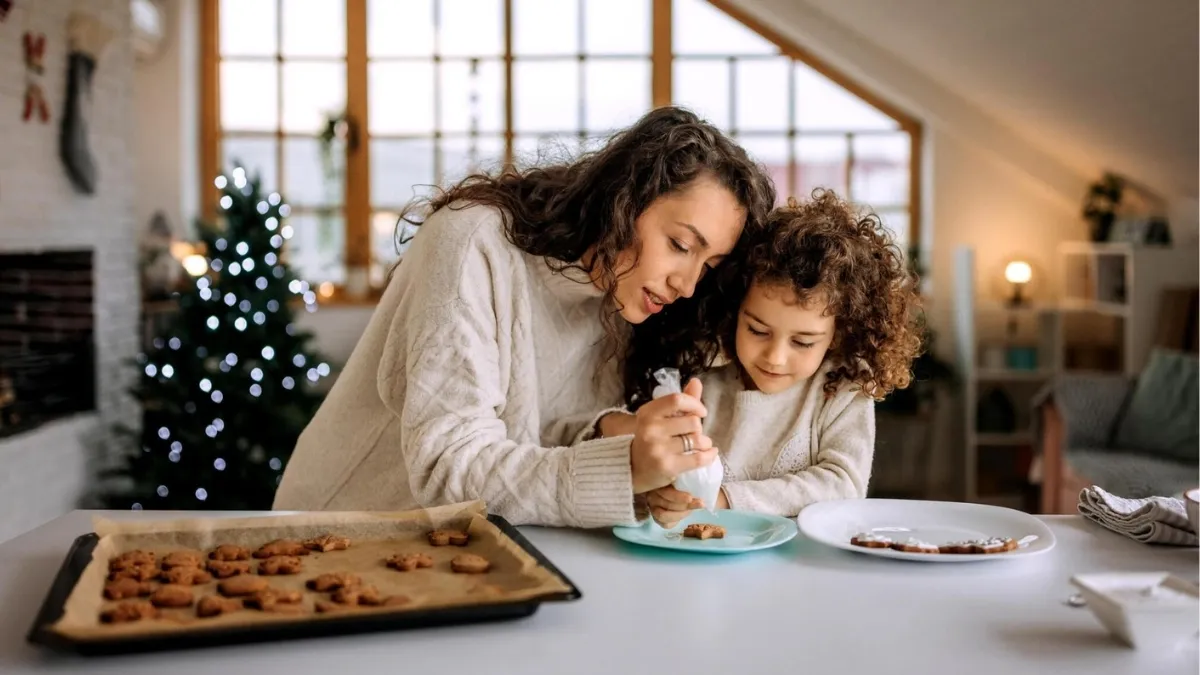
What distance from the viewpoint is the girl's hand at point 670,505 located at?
156 cm

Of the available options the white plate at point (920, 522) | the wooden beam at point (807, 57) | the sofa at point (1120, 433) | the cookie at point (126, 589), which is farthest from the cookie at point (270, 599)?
the wooden beam at point (807, 57)

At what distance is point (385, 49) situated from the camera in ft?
20.4

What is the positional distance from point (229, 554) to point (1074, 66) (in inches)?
152

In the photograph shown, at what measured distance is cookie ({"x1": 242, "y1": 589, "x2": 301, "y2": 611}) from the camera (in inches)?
46.3

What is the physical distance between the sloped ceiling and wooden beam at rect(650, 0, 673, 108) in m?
0.95

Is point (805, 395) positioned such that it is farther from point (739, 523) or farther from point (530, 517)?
point (530, 517)

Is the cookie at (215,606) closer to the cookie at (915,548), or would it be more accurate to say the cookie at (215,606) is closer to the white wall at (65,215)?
the cookie at (915,548)

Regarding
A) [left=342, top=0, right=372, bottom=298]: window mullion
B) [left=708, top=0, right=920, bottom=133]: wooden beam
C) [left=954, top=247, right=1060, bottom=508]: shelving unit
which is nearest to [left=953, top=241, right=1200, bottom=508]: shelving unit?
[left=954, top=247, right=1060, bottom=508]: shelving unit

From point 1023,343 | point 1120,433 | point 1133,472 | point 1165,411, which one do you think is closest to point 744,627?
point 1133,472

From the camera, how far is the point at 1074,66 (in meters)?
4.41

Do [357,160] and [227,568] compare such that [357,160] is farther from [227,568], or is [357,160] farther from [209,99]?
[227,568]

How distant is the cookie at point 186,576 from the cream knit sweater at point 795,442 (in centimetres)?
74

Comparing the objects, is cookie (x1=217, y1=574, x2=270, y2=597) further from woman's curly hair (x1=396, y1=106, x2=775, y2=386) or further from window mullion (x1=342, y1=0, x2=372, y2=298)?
window mullion (x1=342, y1=0, x2=372, y2=298)

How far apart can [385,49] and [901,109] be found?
2.53 meters
